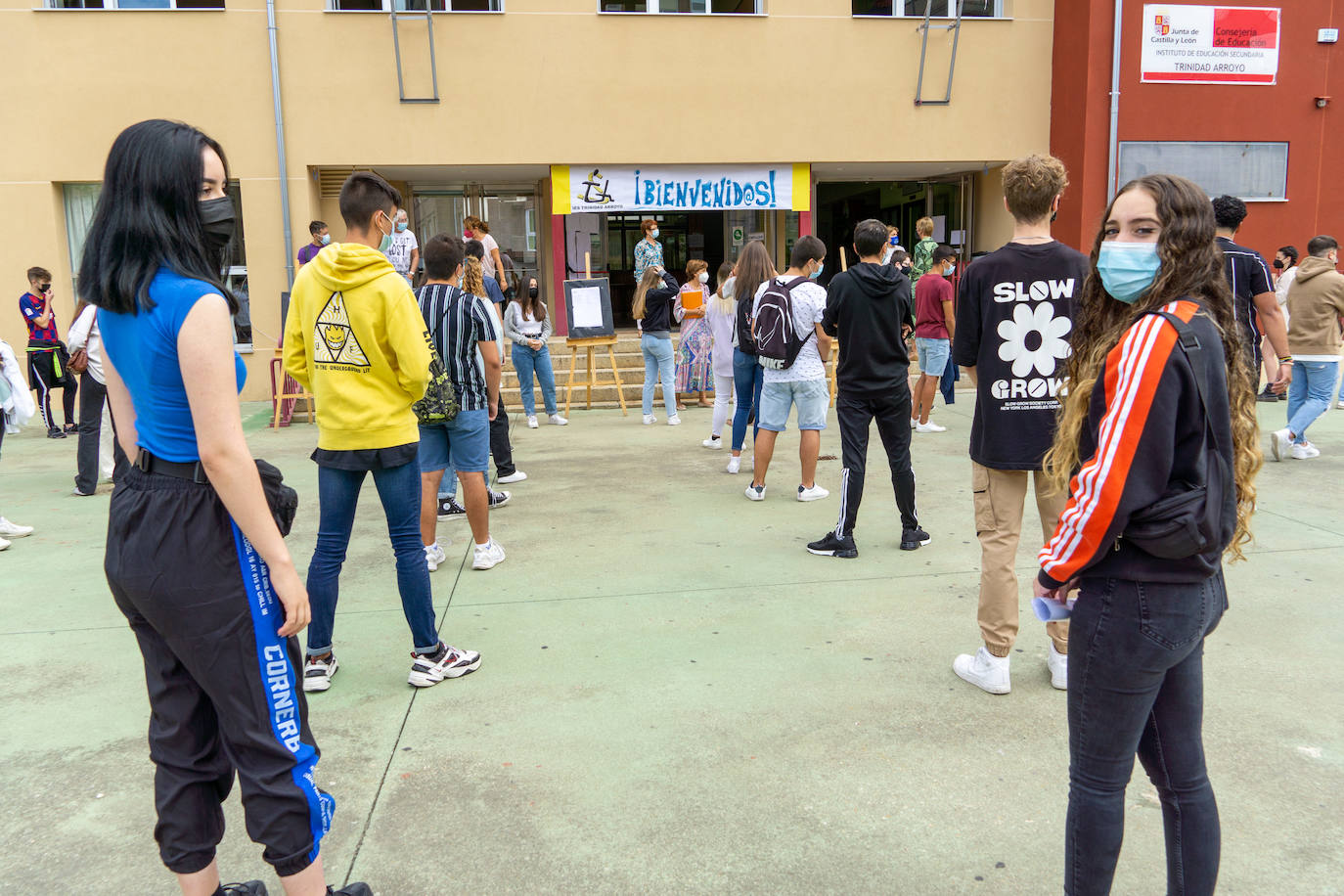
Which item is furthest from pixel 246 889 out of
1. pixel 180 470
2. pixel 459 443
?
pixel 459 443

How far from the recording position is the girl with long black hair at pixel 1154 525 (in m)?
1.90

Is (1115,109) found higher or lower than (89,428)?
higher

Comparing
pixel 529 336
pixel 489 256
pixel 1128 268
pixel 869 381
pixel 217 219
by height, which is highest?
pixel 489 256

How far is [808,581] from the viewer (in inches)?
201

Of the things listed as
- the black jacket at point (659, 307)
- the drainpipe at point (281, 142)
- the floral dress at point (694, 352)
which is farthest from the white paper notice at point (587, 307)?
the drainpipe at point (281, 142)

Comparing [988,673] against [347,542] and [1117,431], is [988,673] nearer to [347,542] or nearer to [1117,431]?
[1117,431]

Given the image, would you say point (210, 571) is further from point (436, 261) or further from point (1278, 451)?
point (1278, 451)

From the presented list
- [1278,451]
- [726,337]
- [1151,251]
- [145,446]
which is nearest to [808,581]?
[1151,251]

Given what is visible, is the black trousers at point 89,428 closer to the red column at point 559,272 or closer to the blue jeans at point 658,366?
the blue jeans at point 658,366

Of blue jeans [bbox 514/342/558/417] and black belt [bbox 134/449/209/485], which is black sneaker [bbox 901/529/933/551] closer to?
black belt [bbox 134/449/209/485]

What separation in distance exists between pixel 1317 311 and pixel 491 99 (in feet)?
33.6

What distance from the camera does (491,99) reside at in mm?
13422

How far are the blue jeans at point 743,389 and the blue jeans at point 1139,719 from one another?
600 centimetres

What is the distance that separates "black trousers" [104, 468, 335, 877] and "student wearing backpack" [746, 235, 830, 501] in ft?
15.4
